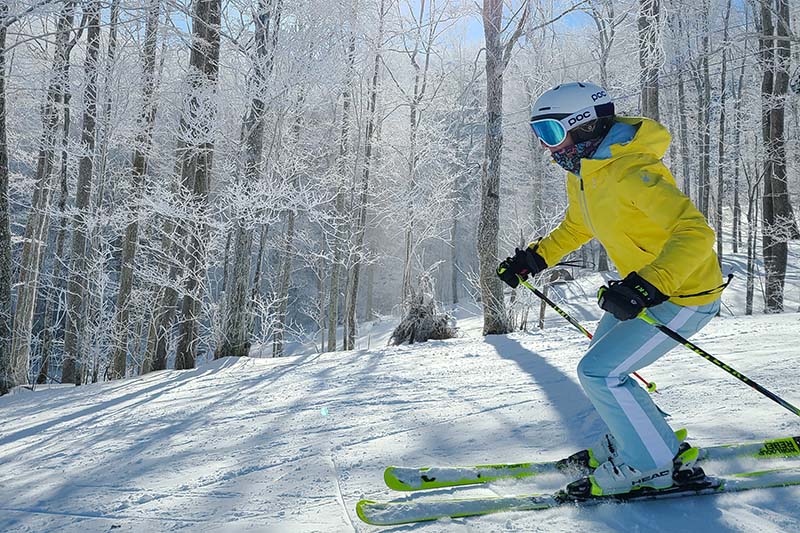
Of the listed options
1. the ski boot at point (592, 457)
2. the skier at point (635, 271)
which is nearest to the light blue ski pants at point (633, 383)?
the skier at point (635, 271)

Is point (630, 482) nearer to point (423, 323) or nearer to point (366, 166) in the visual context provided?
point (423, 323)

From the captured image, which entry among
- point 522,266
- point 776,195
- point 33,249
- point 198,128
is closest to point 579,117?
point 522,266

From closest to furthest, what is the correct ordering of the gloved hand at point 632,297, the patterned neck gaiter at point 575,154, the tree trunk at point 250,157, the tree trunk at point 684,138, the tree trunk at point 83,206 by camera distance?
the gloved hand at point 632,297 → the patterned neck gaiter at point 575,154 → the tree trunk at point 250,157 → the tree trunk at point 83,206 → the tree trunk at point 684,138

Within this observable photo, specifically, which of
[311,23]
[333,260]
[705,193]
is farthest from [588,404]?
[705,193]

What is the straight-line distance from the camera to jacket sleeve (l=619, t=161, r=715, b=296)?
213cm

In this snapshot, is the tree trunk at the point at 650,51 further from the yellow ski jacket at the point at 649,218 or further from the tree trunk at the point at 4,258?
the tree trunk at the point at 4,258

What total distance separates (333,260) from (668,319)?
1368 centimetres

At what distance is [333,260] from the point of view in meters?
15.7

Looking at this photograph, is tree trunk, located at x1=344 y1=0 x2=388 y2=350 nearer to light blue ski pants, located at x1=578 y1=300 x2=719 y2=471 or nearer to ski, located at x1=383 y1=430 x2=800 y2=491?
ski, located at x1=383 y1=430 x2=800 y2=491

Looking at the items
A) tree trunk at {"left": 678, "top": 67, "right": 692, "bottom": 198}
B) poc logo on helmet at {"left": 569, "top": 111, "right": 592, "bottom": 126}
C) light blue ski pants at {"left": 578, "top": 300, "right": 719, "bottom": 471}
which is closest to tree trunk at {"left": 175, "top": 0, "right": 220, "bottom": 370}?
poc logo on helmet at {"left": 569, "top": 111, "right": 592, "bottom": 126}

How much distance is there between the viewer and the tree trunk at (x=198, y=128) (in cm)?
880

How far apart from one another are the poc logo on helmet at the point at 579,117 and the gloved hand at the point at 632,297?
847mm

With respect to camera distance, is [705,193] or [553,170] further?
[553,170]

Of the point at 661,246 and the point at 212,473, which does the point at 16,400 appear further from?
the point at 661,246
